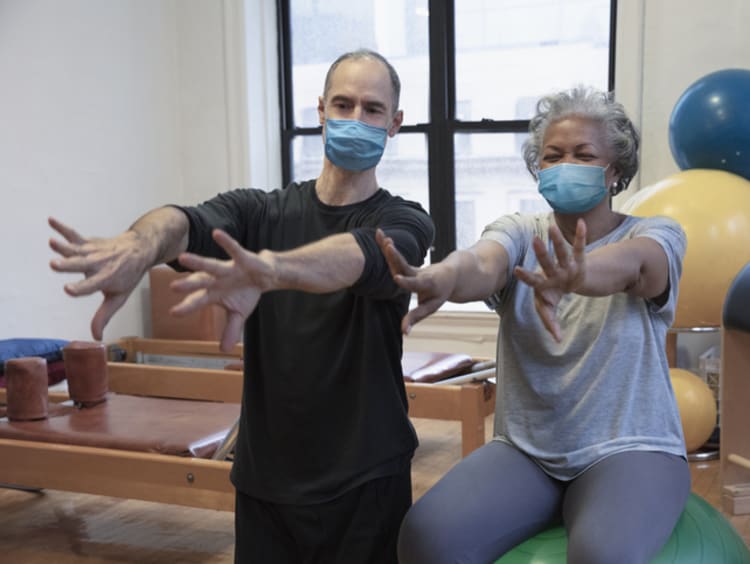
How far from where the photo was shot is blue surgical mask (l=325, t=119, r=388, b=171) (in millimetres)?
1751

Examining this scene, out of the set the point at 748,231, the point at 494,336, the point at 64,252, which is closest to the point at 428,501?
the point at 64,252

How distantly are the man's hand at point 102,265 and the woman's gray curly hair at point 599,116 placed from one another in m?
0.91

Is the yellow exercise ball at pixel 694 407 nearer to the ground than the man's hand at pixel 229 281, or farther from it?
nearer to the ground

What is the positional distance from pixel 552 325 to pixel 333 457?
47cm

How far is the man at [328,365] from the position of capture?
1.68 meters

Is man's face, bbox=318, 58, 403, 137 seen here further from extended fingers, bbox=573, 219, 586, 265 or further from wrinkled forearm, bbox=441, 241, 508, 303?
extended fingers, bbox=573, 219, 586, 265

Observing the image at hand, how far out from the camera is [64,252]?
1.37m

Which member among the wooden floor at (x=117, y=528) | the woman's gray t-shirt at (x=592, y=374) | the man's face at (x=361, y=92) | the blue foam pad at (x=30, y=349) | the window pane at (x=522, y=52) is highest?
the window pane at (x=522, y=52)

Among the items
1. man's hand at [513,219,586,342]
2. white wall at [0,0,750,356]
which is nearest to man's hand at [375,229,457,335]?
man's hand at [513,219,586,342]

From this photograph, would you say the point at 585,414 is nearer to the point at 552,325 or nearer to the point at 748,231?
the point at 552,325

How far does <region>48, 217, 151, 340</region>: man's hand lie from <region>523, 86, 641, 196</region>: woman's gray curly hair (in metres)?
0.91

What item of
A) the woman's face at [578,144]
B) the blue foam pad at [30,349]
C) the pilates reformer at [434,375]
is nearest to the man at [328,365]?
the woman's face at [578,144]

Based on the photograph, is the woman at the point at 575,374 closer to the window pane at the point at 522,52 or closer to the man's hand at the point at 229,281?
the man's hand at the point at 229,281

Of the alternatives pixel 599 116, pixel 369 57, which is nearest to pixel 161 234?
pixel 369 57
